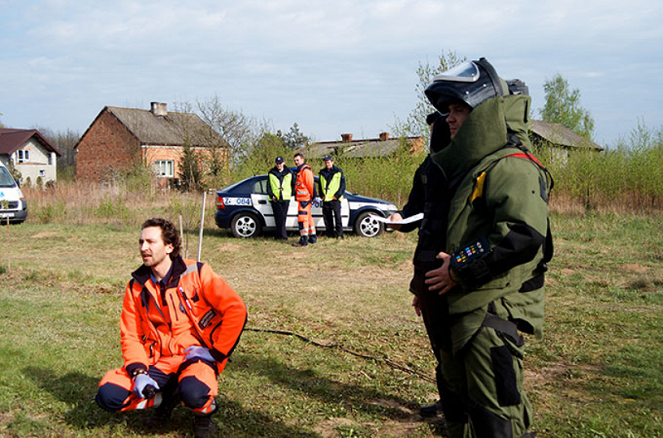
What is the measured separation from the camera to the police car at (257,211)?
1395cm

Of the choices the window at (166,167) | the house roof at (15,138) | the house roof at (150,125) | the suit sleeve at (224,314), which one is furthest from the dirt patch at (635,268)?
the house roof at (15,138)

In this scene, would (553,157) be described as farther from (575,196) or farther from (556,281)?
(556,281)

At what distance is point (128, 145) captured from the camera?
49719mm

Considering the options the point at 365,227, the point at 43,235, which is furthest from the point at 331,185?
the point at 43,235

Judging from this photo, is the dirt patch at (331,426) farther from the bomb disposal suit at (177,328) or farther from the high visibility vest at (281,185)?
the high visibility vest at (281,185)

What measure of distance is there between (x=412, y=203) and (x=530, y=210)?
1159 mm

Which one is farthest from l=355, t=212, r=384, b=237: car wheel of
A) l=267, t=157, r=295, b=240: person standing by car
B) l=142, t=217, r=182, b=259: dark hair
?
l=142, t=217, r=182, b=259: dark hair

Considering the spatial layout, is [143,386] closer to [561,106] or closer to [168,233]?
[168,233]

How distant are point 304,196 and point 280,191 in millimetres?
578

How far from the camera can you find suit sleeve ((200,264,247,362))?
11.4 ft

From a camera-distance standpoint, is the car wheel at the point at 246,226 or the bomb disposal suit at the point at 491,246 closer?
the bomb disposal suit at the point at 491,246

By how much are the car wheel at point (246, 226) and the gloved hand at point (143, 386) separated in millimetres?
10786

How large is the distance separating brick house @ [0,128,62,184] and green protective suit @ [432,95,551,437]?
5749cm

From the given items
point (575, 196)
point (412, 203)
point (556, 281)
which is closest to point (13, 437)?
point (412, 203)
